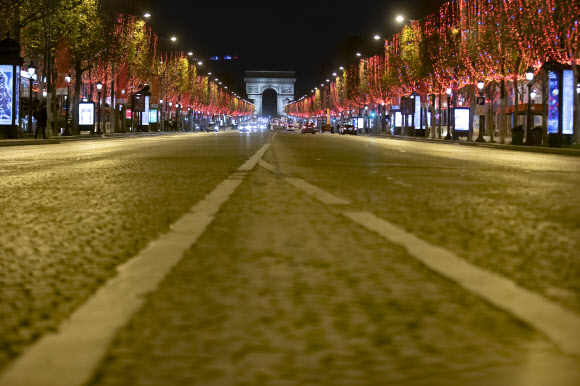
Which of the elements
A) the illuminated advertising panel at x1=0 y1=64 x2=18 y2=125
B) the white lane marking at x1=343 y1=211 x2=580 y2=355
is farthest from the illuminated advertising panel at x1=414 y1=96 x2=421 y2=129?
the white lane marking at x1=343 y1=211 x2=580 y2=355

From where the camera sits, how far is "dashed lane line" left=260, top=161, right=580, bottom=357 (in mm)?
4051

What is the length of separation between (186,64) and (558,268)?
123 metres

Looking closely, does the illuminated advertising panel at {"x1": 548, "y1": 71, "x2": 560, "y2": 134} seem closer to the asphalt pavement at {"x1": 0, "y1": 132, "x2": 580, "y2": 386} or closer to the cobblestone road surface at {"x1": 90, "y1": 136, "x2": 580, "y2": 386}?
the asphalt pavement at {"x1": 0, "y1": 132, "x2": 580, "y2": 386}

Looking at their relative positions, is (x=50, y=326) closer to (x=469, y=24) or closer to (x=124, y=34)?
(x=469, y=24)

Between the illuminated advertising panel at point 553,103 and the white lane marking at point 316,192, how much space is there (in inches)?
1171

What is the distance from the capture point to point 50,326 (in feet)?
13.6

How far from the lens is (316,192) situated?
1234 centimetres

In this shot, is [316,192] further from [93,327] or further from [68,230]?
[93,327]

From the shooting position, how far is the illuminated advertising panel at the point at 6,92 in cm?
4397

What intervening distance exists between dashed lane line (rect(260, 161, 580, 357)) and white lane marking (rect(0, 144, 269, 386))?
5.89 ft

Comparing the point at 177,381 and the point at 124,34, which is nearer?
the point at 177,381

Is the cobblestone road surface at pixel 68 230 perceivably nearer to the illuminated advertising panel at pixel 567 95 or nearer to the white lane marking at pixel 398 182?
the white lane marking at pixel 398 182

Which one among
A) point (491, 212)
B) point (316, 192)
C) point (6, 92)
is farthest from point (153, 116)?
point (491, 212)

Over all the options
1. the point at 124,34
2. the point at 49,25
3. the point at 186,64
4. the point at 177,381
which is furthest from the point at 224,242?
the point at 186,64
